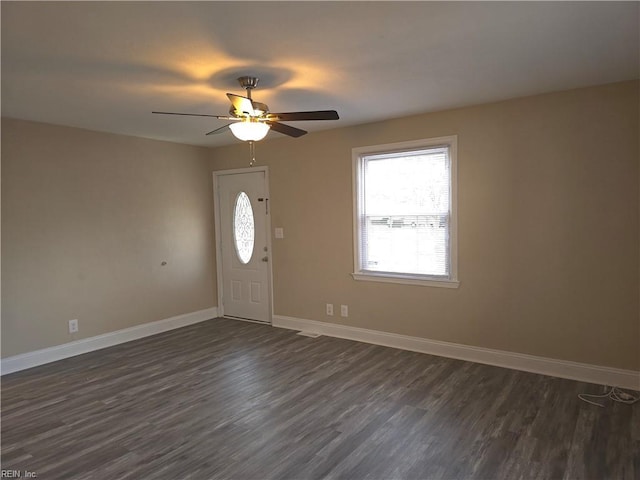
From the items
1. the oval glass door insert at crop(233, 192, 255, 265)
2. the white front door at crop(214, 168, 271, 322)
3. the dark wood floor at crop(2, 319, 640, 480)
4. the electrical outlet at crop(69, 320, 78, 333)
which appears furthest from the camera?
the oval glass door insert at crop(233, 192, 255, 265)

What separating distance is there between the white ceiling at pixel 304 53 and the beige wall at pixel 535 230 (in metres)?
0.27

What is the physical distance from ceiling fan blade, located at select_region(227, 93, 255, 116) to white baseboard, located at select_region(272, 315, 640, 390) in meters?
2.85

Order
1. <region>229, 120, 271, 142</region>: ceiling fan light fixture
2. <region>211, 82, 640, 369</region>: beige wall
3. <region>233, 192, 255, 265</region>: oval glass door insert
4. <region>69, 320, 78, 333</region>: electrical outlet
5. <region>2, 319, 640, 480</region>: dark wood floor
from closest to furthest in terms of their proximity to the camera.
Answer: <region>2, 319, 640, 480</region>: dark wood floor < <region>229, 120, 271, 142</region>: ceiling fan light fixture < <region>211, 82, 640, 369</region>: beige wall < <region>69, 320, 78, 333</region>: electrical outlet < <region>233, 192, 255, 265</region>: oval glass door insert

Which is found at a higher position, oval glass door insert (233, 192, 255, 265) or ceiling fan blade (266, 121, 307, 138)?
ceiling fan blade (266, 121, 307, 138)

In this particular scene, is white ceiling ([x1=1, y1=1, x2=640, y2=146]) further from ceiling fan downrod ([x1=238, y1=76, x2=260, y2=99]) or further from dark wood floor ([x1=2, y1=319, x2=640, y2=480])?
dark wood floor ([x1=2, y1=319, x2=640, y2=480])

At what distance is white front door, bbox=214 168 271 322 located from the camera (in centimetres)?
559

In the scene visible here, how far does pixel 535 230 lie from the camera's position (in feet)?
12.0

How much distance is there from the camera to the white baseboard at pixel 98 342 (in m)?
4.08

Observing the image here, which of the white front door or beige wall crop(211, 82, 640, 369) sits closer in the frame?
beige wall crop(211, 82, 640, 369)

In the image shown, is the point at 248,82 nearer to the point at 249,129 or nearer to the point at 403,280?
the point at 249,129

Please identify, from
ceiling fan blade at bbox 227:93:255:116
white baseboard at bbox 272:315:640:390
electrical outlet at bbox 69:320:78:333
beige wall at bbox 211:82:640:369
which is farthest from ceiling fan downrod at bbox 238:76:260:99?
electrical outlet at bbox 69:320:78:333

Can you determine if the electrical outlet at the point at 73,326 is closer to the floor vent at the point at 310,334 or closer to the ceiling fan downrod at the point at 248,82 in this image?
the floor vent at the point at 310,334

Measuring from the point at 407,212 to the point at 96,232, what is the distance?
3.44 meters

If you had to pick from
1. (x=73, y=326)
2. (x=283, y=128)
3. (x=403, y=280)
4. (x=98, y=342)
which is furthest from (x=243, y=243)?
(x=283, y=128)
